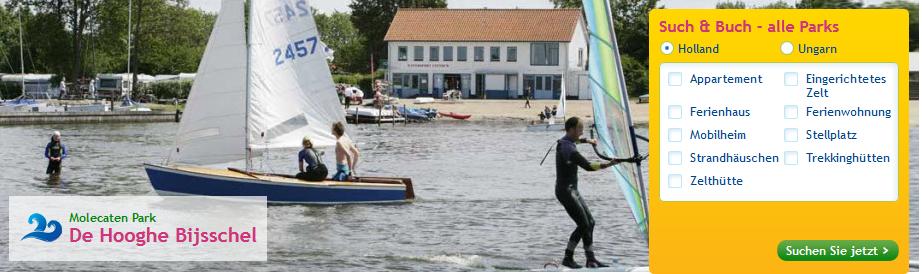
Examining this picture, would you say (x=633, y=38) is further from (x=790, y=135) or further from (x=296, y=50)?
(x=790, y=135)

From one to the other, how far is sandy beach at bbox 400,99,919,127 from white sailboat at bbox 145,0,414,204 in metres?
51.9

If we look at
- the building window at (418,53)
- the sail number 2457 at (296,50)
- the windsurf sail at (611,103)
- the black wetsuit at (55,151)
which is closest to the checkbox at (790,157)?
the windsurf sail at (611,103)

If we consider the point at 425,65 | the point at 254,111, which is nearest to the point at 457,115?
the point at 425,65

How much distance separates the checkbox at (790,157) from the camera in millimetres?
7535

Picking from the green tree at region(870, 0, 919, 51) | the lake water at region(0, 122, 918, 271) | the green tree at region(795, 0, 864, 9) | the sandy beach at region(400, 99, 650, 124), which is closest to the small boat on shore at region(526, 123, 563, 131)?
the sandy beach at region(400, 99, 650, 124)

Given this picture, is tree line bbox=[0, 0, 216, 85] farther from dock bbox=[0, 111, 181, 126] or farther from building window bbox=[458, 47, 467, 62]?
building window bbox=[458, 47, 467, 62]

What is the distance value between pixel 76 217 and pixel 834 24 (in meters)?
19.5

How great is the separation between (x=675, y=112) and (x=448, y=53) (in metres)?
95.6

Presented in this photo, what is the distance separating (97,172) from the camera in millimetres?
40500

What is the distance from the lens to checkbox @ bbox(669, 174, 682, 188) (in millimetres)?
7660

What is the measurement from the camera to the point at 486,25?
10394 cm

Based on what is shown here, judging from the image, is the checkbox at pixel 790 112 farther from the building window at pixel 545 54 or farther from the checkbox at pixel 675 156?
the building window at pixel 545 54

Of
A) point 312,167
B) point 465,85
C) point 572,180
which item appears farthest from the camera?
point 465,85

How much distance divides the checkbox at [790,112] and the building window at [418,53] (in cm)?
9617
